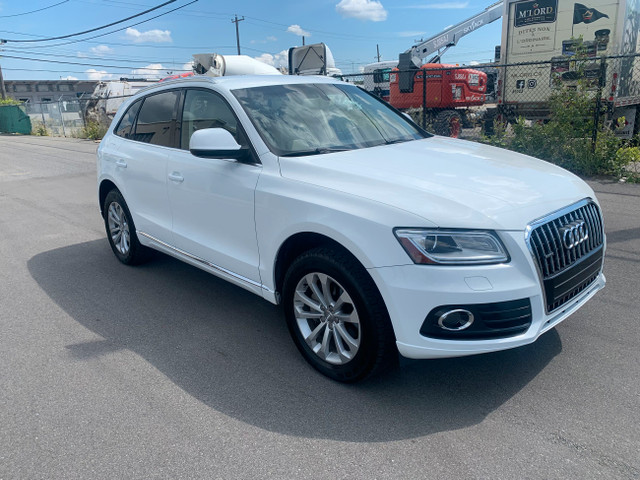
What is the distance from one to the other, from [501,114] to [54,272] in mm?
11495

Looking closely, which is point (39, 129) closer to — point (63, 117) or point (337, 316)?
point (63, 117)

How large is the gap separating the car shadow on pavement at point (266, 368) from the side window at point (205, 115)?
138cm

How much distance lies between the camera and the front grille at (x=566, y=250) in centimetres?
281

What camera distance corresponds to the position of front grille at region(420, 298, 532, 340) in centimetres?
269

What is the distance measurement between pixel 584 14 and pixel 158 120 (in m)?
10.5

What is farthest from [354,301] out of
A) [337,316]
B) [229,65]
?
[229,65]

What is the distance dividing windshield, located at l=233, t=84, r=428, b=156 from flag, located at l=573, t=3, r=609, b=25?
9.22m

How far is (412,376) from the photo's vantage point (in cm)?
330

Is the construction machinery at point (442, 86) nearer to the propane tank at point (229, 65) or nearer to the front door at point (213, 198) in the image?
the propane tank at point (229, 65)

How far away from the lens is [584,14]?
38.0 feet

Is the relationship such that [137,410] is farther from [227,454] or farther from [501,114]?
[501,114]

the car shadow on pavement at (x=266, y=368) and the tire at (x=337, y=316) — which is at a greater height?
the tire at (x=337, y=316)

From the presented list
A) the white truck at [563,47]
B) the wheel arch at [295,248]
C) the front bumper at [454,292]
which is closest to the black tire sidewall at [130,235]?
the wheel arch at [295,248]

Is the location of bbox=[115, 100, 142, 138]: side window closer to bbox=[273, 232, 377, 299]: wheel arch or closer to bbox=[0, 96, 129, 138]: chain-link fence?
bbox=[273, 232, 377, 299]: wheel arch
